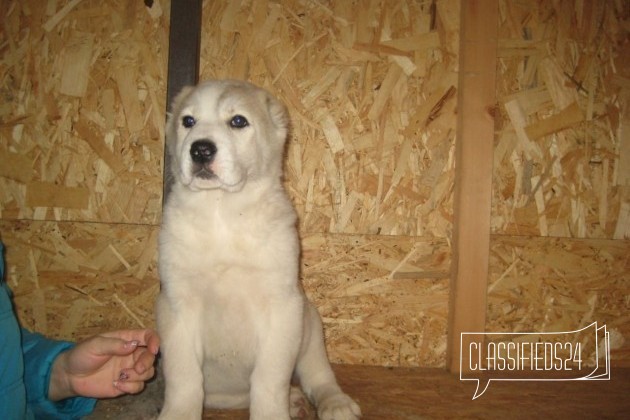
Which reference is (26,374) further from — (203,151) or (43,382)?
(203,151)

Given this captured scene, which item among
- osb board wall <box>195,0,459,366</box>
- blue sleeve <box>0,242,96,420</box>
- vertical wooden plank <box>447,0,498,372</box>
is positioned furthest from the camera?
osb board wall <box>195,0,459,366</box>

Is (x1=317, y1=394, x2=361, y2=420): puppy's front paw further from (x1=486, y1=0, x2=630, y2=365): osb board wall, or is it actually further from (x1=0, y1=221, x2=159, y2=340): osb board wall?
(x1=0, y1=221, x2=159, y2=340): osb board wall

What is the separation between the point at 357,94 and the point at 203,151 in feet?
5.16

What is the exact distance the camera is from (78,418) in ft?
7.41

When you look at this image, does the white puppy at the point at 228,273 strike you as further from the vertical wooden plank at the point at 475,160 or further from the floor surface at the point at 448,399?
the vertical wooden plank at the point at 475,160

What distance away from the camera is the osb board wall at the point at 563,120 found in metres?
3.34

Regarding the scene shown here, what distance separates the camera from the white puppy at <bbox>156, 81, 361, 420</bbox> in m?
2.18

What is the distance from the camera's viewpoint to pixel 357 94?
3.38 meters

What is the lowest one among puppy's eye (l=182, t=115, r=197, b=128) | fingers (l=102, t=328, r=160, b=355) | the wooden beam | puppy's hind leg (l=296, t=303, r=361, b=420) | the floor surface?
the floor surface

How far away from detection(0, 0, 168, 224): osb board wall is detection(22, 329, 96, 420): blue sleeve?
1303mm

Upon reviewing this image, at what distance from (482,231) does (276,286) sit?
1587mm

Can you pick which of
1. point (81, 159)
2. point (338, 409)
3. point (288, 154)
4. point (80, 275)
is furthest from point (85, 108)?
point (338, 409)

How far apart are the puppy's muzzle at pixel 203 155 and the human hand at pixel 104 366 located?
2.65 feet

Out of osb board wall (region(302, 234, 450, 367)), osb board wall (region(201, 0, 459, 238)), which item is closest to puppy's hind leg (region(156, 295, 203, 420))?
osb board wall (region(302, 234, 450, 367))
